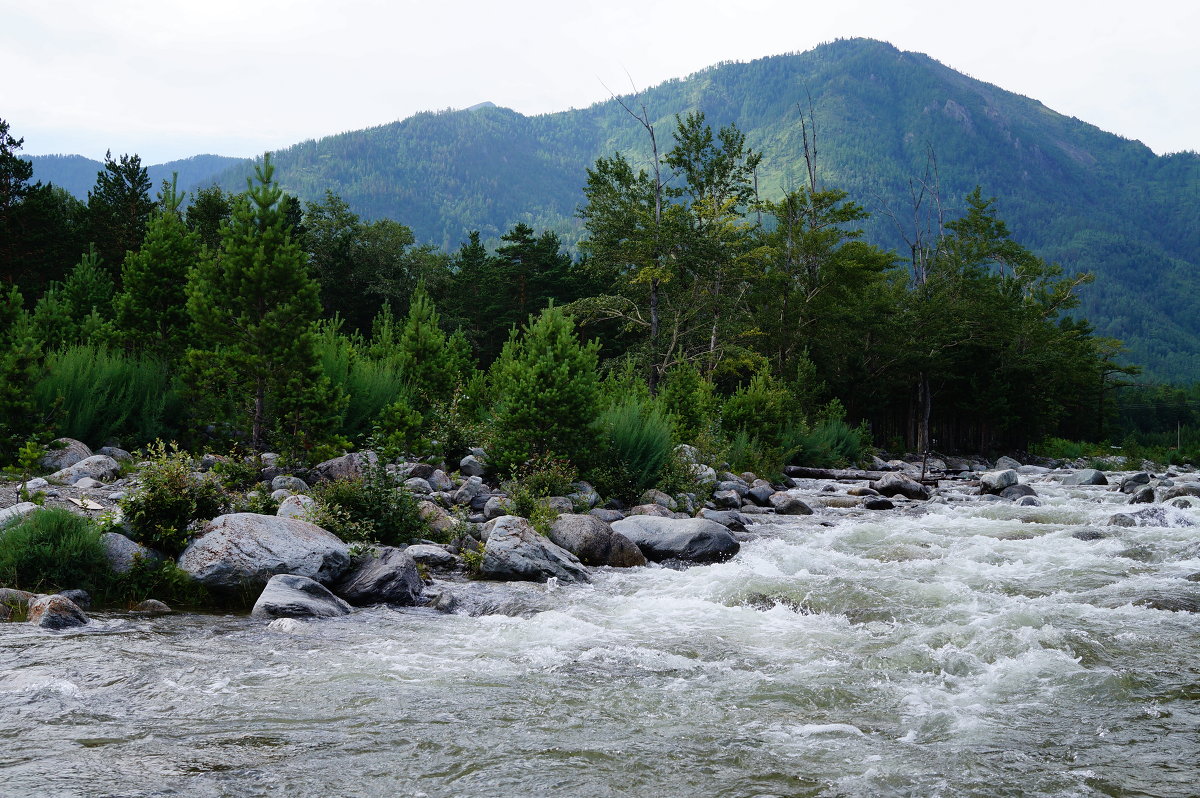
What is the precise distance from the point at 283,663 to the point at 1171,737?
6.62 metres

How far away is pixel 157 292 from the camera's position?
1638 centimetres

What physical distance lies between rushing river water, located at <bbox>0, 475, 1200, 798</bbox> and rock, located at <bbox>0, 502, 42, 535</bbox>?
73.7 inches

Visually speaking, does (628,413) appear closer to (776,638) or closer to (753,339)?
(776,638)

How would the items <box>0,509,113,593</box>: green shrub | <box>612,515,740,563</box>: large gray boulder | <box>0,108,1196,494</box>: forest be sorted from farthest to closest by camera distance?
<box>0,108,1196,494</box>: forest, <box>612,515,740,563</box>: large gray boulder, <box>0,509,113,593</box>: green shrub

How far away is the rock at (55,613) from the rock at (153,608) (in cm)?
56

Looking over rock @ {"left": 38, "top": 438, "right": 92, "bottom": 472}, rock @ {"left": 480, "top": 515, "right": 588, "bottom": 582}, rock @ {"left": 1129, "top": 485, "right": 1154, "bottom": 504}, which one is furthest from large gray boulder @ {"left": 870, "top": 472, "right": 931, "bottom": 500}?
rock @ {"left": 38, "top": 438, "right": 92, "bottom": 472}

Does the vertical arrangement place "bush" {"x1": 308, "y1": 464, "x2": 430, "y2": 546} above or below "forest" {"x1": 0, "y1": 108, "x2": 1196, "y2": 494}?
below

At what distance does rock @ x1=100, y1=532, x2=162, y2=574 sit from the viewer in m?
8.38

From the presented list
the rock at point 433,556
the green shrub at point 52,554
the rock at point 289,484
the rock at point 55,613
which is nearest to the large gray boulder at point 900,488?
the rock at point 433,556

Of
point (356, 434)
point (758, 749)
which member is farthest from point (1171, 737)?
point (356, 434)

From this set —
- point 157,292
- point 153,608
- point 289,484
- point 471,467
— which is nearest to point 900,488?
point 471,467

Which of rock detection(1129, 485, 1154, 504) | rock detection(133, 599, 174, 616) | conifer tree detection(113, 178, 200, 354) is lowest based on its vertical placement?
rock detection(1129, 485, 1154, 504)

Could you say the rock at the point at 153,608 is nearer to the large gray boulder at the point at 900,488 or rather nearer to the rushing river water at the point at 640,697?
the rushing river water at the point at 640,697

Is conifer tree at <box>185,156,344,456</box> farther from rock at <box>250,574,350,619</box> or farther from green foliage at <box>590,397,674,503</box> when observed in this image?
green foliage at <box>590,397,674,503</box>
